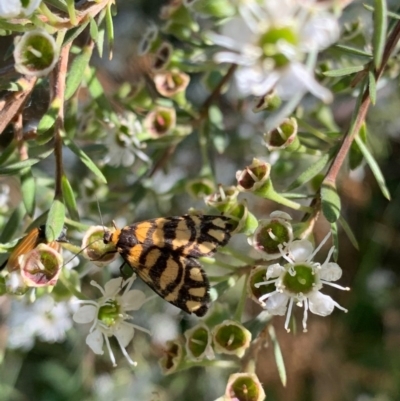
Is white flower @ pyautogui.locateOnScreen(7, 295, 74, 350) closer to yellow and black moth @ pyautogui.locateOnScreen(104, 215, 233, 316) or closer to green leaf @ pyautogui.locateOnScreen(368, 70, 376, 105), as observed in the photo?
yellow and black moth @ pyautogui.locateOnScreen(104, 215, 233, 316)

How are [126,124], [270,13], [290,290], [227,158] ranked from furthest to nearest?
[227,158] < [126,124] < [290,290] < [270,13]

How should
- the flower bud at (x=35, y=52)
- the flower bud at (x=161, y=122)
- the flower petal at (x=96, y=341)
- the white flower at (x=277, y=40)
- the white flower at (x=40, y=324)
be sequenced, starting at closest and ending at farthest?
the white flower at (x=277, y=40), the flower bud at (x=35, y=52), the flower petal at (x=96, y=341), the flower bud at (x=161, y=122), the white flower at (x=40, y=324)

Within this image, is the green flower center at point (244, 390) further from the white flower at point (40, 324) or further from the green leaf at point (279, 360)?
the white flower at point (40, 324)

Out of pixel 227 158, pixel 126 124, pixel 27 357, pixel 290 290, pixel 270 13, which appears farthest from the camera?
pixel 27 357

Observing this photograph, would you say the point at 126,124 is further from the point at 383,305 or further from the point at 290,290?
the point at 383,305

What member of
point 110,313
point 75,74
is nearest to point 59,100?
point 75,74

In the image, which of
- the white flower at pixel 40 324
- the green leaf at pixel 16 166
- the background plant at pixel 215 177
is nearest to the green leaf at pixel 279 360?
the background plant at pixel 215 177

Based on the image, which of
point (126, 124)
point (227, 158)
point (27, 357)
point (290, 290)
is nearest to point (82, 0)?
point (126, 124)
